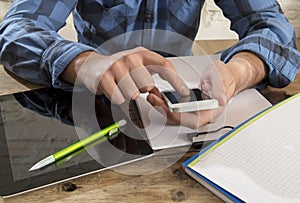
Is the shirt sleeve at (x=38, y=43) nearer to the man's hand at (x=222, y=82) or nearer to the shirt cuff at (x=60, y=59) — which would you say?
the shirt cuff at (x=60, y=59)

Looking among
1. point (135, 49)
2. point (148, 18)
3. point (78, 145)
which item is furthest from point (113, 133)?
point (148, 18)

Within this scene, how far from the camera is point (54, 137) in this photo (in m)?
0.72

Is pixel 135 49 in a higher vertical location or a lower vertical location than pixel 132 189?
higher

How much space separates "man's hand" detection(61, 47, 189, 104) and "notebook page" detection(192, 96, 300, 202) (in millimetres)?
130

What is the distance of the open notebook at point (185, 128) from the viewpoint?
73cm

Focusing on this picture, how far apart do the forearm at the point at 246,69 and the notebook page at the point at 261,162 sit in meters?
0.12

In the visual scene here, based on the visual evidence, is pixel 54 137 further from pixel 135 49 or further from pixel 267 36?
pixel 267 36

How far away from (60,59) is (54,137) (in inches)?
8.1

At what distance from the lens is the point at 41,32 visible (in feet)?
3.10

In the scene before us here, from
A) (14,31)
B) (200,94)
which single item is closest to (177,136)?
→ (200,94)

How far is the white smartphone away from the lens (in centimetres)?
73

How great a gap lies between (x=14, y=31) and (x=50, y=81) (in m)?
0.16

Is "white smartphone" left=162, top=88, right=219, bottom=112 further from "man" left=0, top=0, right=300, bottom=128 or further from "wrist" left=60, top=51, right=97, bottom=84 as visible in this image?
"wrist" left=60, top=51, right=97, bottom=84

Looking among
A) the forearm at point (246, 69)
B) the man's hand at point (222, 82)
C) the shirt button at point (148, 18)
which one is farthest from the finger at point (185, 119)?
the shirt button at point (148, 18)
